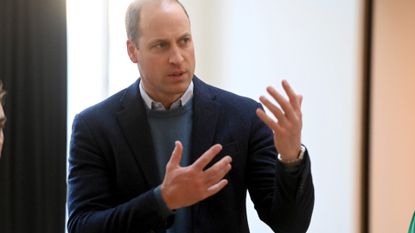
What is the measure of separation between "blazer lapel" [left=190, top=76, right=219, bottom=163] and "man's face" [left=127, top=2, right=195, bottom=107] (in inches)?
2.5

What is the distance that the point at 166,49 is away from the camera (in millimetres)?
1558

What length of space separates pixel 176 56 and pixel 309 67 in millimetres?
1215

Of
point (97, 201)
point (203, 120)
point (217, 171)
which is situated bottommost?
point (97, 201)

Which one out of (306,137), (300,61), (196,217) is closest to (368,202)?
(306,137)

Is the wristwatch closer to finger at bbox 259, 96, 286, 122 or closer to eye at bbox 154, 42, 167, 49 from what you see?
finger at bbox 259, 96, 286, 122

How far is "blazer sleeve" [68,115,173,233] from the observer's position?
4.32 ft

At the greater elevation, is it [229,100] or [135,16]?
[135,16]

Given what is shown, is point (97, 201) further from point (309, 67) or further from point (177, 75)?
point (309, 67)

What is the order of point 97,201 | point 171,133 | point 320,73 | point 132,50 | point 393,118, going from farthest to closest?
point 320,73
point 393,118
point 132,50
point 171,133
point 97,201

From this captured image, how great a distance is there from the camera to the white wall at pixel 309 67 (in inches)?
93.1

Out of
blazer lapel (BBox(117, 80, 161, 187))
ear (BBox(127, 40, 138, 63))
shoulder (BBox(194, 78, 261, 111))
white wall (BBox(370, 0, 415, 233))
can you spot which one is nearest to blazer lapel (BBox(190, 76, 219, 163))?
shoulder (BBox(194, 78, 261, 111))

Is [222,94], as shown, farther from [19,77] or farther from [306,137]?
[19,77]

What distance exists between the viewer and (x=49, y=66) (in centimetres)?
280

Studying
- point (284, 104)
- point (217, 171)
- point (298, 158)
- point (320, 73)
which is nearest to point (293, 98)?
point (284, 104)
